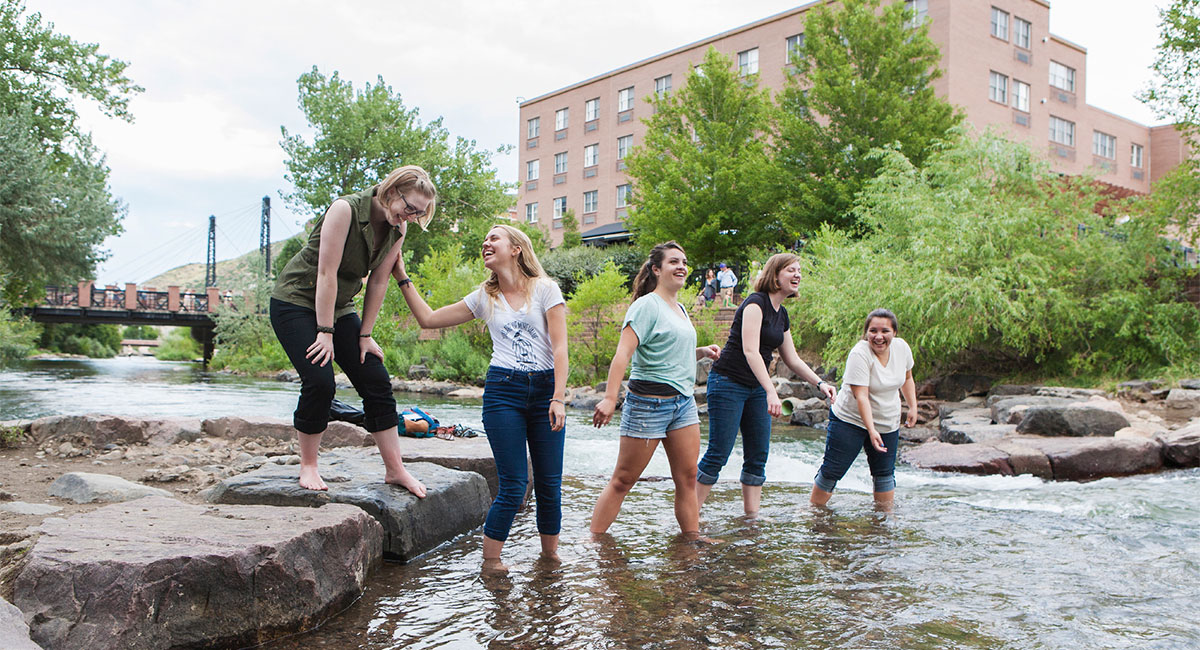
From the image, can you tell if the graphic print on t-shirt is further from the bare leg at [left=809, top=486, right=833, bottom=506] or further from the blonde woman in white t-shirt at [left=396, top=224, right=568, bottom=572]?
the bare leg at [left=809, top=486, right=833, bottom=506]

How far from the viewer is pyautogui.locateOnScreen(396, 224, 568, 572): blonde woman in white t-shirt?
14.1 feet

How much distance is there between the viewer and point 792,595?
4.22 meters

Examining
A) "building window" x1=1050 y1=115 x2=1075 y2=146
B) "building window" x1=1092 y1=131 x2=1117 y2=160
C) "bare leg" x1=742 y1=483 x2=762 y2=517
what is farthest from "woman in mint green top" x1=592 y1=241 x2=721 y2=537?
"building window" x1=1092 y1=131 x2=1117 y2=160

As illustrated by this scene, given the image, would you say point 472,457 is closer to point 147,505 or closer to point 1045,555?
point 147,505

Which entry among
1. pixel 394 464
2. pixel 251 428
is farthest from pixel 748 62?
pixel 394 464

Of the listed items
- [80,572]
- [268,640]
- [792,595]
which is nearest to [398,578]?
[268,640]

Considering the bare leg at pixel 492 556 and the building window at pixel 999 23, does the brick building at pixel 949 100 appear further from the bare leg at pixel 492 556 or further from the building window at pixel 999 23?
the bare leg at pixel 492 556

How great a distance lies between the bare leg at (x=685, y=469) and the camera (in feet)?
16.1

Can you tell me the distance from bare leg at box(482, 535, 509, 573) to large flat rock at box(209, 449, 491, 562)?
520 mm

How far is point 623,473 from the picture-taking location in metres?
4.99

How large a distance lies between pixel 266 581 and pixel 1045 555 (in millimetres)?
4469

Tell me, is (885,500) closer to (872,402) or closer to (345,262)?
(872,402)

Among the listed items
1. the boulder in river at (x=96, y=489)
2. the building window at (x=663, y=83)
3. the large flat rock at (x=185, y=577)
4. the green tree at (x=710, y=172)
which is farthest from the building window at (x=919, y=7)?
the large flat rock at (x=185, y=577)

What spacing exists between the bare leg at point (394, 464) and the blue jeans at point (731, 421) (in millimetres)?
1850
